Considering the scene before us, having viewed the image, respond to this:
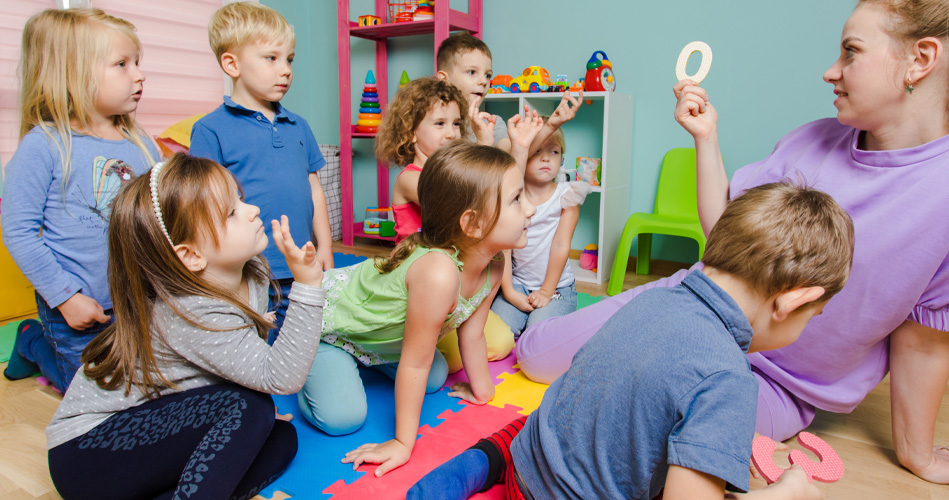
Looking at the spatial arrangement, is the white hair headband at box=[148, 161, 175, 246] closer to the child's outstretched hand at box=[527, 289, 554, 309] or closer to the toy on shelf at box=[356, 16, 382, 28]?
the child's outstretched hand at box=[527, 289, 554, 309]

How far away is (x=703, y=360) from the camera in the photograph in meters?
0.77

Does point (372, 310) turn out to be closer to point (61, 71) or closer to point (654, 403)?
point (654, 403)

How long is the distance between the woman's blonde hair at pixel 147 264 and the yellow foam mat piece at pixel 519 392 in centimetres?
84

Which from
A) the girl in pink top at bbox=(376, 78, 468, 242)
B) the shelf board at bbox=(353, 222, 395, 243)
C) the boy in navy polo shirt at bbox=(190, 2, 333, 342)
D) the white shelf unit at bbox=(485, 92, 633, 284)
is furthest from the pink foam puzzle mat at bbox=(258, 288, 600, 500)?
the shelf board at bbox=(353, 222, 395, 243)

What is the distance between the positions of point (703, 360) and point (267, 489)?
976 mm

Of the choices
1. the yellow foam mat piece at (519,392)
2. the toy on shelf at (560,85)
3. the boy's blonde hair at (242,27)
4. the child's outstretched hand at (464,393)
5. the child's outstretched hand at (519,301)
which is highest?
the boy's blonde hair at (242,27)

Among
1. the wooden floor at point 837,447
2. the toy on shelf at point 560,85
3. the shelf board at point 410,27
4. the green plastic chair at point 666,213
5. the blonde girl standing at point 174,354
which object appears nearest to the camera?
the blonde girl standing at point 174,354

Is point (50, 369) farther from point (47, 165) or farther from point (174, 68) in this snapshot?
point (174, 68)

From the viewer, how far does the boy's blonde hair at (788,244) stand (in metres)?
0.85

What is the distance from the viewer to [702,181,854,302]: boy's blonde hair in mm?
852

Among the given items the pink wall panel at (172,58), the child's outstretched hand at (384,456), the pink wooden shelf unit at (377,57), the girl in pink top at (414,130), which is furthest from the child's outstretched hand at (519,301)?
the pink wall panel at (172,58)

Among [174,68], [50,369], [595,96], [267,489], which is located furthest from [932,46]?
[174,68]

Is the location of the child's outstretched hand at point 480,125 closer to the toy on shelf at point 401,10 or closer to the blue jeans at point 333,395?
the blue jeans at point 333,395

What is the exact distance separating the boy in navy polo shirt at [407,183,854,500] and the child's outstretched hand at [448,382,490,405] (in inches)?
26.5
